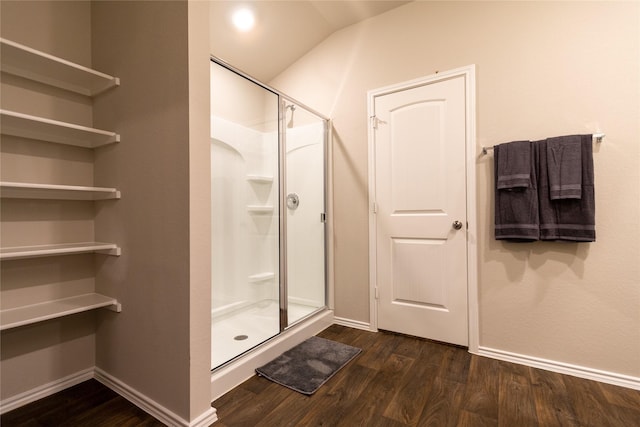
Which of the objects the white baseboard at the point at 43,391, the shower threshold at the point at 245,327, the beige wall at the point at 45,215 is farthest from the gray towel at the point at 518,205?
the white baseboard at the point at 43,391

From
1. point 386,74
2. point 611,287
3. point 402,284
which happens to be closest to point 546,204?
point 611,287

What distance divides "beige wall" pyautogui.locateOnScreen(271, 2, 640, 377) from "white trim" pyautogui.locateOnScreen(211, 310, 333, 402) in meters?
1.26

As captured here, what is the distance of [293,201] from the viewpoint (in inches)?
100

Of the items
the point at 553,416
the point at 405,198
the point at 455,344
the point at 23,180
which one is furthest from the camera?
the point at 405,198

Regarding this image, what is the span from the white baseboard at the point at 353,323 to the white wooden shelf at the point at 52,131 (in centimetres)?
216

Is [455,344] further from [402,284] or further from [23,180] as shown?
[23,180]

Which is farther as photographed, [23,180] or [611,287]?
[611,287]

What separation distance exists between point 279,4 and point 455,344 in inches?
115

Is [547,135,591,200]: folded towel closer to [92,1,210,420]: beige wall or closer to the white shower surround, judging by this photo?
the white shower surround

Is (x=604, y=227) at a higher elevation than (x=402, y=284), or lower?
higher

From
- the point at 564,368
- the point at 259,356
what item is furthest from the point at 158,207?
the point at 564,368

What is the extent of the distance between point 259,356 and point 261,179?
1.38 metres

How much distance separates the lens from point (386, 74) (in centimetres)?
248

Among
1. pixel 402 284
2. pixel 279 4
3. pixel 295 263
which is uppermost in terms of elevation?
pixel 279 4
